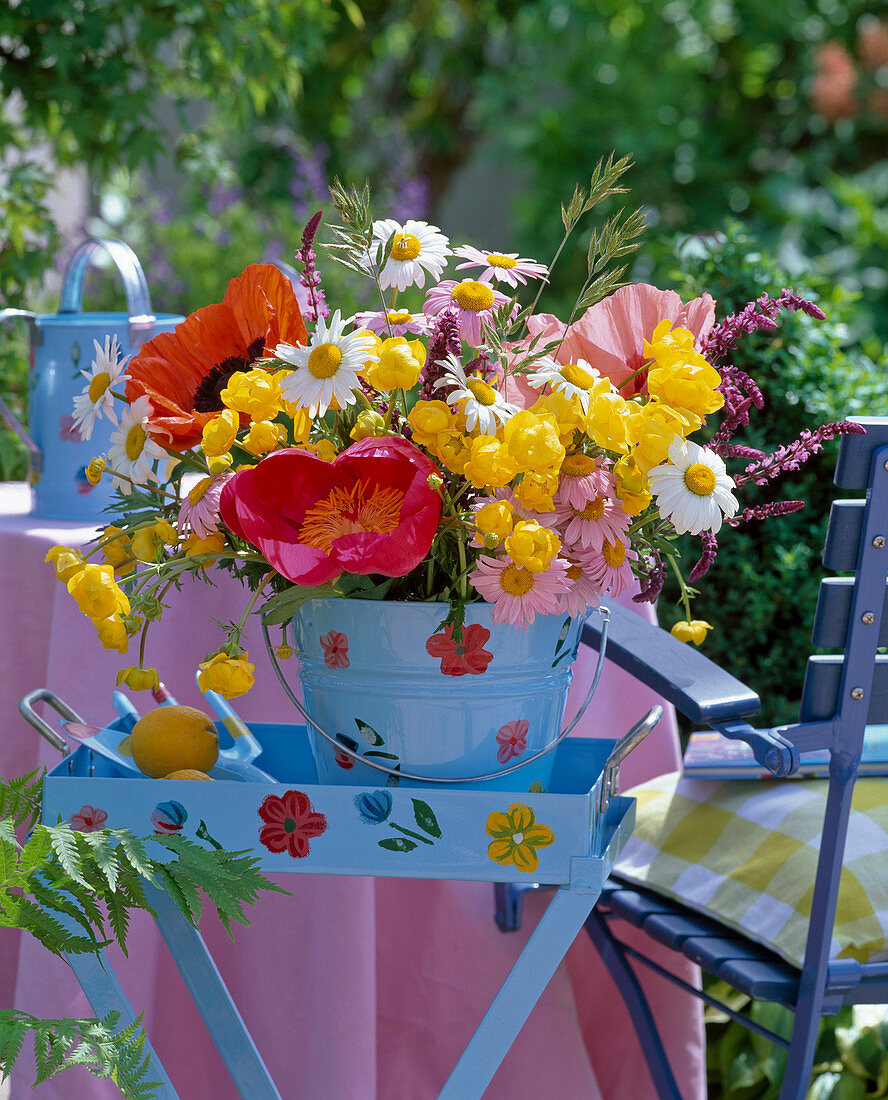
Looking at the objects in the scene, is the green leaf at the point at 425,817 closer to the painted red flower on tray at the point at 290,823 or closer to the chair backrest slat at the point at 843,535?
the painted red flower on tray at the point at 290,823

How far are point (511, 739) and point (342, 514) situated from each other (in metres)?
0.22

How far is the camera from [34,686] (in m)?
1.29

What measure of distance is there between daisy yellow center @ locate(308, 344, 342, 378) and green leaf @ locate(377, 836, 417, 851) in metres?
0.33

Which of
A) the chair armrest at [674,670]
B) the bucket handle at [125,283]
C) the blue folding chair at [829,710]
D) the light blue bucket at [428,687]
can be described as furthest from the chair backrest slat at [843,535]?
the bucket handle at [125,283]

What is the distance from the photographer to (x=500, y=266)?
826 mm

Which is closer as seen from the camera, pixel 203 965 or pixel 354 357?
pixel 354 357

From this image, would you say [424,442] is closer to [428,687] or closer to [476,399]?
[476,399]

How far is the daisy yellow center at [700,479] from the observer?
739mm

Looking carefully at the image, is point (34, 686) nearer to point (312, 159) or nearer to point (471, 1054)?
point (471, 1054)

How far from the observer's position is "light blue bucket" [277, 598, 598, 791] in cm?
79

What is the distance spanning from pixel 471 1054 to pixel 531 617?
0.35 meters

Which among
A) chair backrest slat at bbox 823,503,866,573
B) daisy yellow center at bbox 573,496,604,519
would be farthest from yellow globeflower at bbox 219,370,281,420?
chair backrest slat at bbox 823,503,866,573

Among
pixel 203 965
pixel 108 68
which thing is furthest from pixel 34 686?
pixel 108 68

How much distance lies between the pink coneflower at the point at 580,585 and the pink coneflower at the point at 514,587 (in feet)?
0.11
